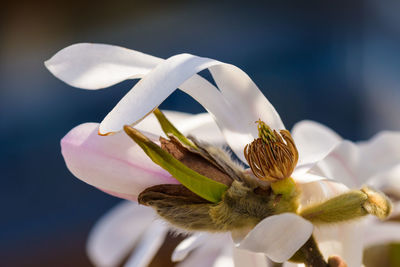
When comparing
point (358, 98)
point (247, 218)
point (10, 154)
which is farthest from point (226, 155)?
point (358, 98)

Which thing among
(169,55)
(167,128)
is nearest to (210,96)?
(167,128)

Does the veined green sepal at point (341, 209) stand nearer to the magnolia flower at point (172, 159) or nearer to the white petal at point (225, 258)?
the magnolia flower at point (172, 159)

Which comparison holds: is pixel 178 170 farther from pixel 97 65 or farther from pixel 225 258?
pixel 225 258

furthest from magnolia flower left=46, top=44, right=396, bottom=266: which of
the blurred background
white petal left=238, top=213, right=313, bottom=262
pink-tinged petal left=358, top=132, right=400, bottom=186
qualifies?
the blurred background

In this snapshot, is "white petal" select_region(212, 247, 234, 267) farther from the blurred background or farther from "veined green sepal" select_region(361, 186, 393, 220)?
the blurred background

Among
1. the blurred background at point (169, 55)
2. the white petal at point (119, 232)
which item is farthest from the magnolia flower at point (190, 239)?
the blurred background at point (169, 55)

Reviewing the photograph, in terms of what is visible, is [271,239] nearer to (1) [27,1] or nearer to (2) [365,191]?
(2) [365,191]

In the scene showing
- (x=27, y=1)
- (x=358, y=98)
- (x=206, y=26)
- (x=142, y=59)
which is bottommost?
(x=358, y=98)
